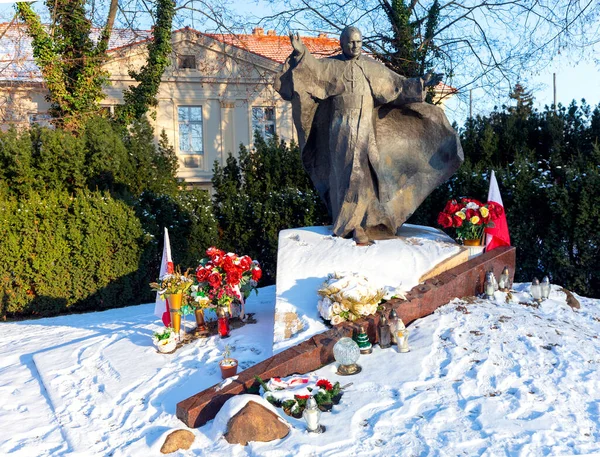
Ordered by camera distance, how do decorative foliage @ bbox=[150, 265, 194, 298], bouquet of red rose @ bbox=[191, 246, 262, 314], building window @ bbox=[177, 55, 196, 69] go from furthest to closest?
building window @ bbox=[177, 55, 196, 69], bouquet of red rose @ bbox=[191, 246, 262, 314], decorative foliage @ bbox=[150, 265, 194, 298]

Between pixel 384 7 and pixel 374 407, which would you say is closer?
pixel 374 407

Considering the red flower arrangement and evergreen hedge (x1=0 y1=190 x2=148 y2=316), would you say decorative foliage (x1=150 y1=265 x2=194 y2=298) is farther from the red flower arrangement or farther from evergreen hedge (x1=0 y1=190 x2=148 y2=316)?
evergreen hedge (x1=0 y1=190 x2=148 y2=316)

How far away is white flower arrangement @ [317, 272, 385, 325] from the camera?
5.04 meters

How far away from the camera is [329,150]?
21.4ft

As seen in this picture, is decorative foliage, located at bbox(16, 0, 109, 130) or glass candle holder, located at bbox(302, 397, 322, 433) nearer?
glass candle holder, located at bbox(302, 397, 322, 433)

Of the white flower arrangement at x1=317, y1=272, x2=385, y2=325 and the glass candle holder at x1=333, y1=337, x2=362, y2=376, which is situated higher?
the white flower arrangement at x1=317, y1=272, x2=385, y2=325

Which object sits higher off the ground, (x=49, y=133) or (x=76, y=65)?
(x=76, y=65)

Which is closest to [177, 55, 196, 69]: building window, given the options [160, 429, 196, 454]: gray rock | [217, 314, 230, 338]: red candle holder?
[217, 314, 230, 338]: red candle holder

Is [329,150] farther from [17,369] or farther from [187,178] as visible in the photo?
[187,178]

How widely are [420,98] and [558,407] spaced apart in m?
3.66

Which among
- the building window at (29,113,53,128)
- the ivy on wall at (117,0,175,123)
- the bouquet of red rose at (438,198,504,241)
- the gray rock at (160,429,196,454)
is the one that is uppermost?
the ivy on wall at (117,0,175,123)

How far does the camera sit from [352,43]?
6031mm

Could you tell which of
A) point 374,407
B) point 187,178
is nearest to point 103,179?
point 374,407

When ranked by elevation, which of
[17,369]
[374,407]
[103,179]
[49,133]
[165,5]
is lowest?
[17,369]
